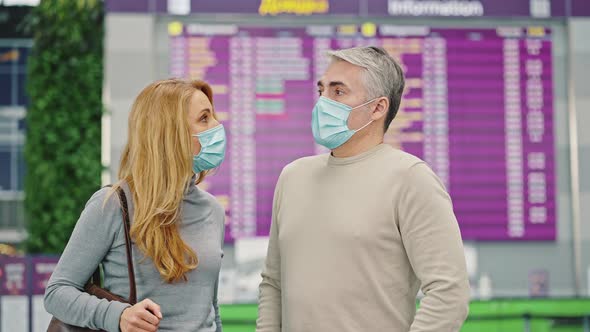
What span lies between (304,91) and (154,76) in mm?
922

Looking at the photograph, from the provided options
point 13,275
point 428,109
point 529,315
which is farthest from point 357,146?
point 428,109

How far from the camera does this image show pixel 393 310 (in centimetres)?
205

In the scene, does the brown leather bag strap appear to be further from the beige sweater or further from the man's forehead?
the man's forehead

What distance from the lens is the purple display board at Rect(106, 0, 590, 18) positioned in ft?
17.6

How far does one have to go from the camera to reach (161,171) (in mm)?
2164

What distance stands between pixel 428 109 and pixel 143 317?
3.72 m

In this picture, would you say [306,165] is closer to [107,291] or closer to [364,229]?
[364,229]

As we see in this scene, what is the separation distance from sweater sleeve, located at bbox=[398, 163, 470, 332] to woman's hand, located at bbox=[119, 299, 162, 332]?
577mm

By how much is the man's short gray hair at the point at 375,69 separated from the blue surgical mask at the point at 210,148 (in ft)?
1.21

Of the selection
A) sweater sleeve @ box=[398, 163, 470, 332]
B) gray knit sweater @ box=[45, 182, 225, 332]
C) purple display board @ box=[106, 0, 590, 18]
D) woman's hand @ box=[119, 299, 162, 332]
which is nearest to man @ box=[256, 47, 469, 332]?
sweater sleeve @ box=[398, 163, 470, 332]

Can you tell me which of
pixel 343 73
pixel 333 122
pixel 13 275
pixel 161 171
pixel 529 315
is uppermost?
pixel 343 73

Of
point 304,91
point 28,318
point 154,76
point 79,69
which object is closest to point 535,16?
point 304,91

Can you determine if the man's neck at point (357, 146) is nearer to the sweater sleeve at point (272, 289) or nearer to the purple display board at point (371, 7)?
the sweater sleeve at point (272, 289)

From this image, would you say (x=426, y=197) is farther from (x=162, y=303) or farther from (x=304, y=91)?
(x=304, y=91)
